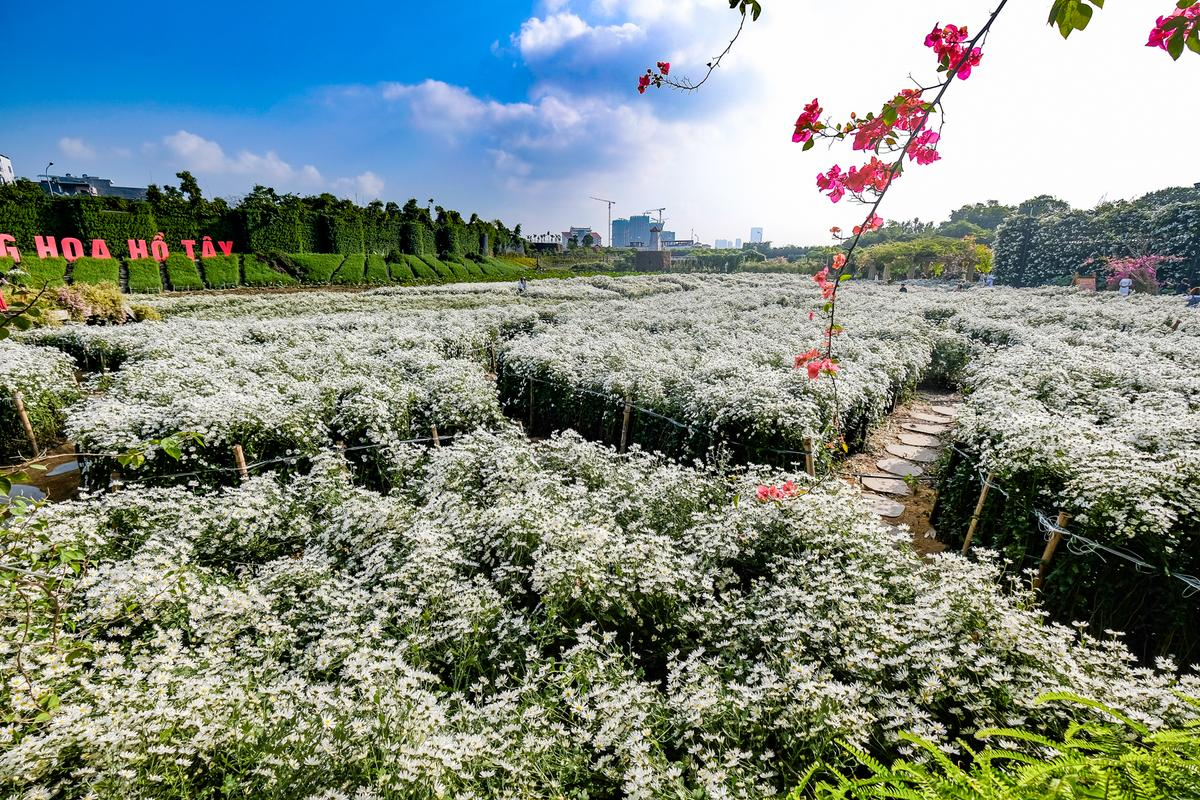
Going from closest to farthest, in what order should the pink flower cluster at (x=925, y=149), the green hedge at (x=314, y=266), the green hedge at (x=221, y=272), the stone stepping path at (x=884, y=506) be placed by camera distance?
the pink flower cluster at (x=925, y=149), the stone stepping path at (x=884, y=506), the green hedge at (x=221, y=272), the green hedge at (x=314, y=266)

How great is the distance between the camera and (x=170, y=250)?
31.5 m

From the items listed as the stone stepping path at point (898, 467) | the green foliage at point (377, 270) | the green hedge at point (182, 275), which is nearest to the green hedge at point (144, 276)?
the green hedge at point (182, 275)

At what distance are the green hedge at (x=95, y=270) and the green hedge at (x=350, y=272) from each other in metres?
11.9

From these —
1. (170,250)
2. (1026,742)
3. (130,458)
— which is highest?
(170,250)

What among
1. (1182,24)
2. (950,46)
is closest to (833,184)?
(950,46)

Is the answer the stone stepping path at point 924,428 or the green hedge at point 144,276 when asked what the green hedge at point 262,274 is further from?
the stone stepping path at point 924,428

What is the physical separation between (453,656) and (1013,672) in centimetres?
366

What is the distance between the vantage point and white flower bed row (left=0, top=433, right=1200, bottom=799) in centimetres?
241

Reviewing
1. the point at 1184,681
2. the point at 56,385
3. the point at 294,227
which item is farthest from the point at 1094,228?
the point at 294,227

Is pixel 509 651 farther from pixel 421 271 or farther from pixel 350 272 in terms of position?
pixel 421 271

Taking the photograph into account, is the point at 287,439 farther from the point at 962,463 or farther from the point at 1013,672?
the point at 962,463

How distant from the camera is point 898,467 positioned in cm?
890

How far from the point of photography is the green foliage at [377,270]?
38.2m

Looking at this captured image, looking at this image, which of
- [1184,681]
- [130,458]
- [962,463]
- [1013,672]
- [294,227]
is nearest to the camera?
[130,458]
